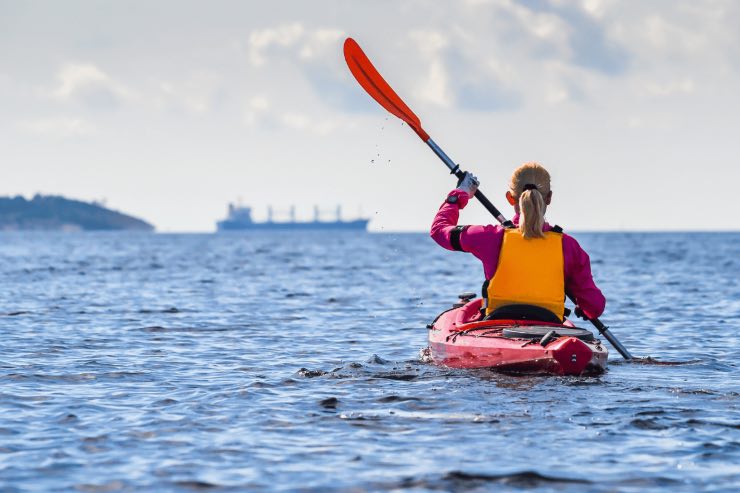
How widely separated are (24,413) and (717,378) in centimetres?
666

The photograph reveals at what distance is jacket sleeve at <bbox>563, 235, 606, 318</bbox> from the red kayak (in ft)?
0.94

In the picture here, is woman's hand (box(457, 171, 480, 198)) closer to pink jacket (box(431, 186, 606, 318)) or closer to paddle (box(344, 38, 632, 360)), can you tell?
pink jacket (box(431, 186, 606, 318))

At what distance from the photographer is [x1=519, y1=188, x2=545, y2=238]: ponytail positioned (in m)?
8.86

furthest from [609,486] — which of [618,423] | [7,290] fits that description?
[7,290]

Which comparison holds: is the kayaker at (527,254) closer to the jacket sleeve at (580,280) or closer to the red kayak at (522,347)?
the jacket sleeve at (580,280)

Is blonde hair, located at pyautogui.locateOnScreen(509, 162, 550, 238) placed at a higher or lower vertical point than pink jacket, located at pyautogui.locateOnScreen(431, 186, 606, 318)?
higher

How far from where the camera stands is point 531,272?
29.9 feet

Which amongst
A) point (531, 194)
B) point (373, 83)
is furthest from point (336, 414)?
point (373, 83)

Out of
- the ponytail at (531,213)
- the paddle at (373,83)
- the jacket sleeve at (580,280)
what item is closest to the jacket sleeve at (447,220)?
the ponytail at (531,213)

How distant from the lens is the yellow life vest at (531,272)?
29.8 feet

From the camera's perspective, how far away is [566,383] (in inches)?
349

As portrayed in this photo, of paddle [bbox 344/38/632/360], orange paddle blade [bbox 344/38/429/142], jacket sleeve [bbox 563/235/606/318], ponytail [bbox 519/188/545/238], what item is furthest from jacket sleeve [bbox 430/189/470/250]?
orange paddle blade [bbox 344/38/429/142]

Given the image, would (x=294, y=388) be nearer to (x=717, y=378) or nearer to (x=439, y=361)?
(x=439, y=361)

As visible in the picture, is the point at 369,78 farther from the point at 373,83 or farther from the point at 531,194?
the point at 531,194
